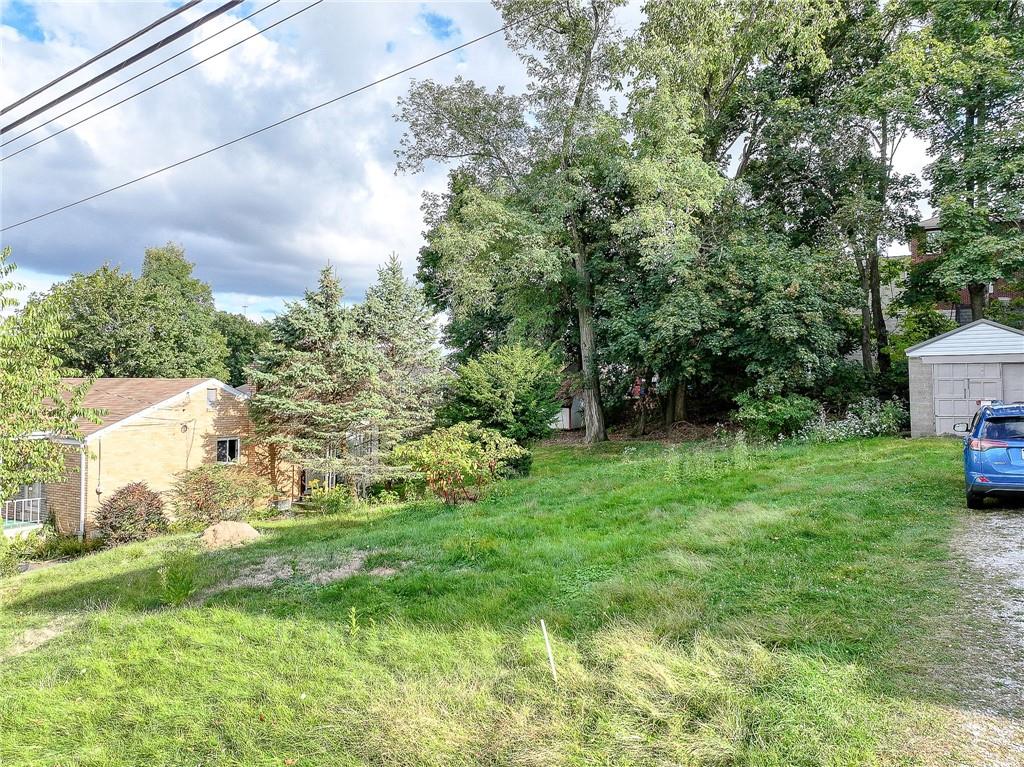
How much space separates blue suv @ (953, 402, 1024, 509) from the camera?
21.3ft

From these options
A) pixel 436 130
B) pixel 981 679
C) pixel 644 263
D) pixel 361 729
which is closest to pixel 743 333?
pixel 644 263

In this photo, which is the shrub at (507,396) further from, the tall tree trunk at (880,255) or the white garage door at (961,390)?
the tall tree trunk at (880,255)

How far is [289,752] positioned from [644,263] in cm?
1677

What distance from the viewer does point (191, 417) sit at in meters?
15.4

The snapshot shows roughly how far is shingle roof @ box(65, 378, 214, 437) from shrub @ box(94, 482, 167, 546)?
73.5 inches

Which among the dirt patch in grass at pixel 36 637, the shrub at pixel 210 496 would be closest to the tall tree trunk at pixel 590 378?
the shrub at pixel 210 496

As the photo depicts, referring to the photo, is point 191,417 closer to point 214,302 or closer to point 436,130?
point 436,130

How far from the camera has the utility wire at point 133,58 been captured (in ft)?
16.9

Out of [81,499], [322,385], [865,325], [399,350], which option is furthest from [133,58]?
[865,325]

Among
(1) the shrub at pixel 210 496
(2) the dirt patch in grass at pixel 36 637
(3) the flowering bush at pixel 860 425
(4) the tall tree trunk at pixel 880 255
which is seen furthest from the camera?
(4) the tall tree trunk at pixel 880 255

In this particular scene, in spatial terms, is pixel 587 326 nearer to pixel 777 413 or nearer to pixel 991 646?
pixel 777 413

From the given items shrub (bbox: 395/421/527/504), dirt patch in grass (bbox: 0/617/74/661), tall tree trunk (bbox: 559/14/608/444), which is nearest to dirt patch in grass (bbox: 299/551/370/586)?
dirt patch in grass (bbox: 0/617/74/661)

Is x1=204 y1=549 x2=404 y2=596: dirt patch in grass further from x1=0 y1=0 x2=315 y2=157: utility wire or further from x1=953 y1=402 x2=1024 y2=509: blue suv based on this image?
x1=953 y1=402 x2=1024 y2=509: blue suv

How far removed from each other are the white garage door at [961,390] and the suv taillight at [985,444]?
9.12 meters
